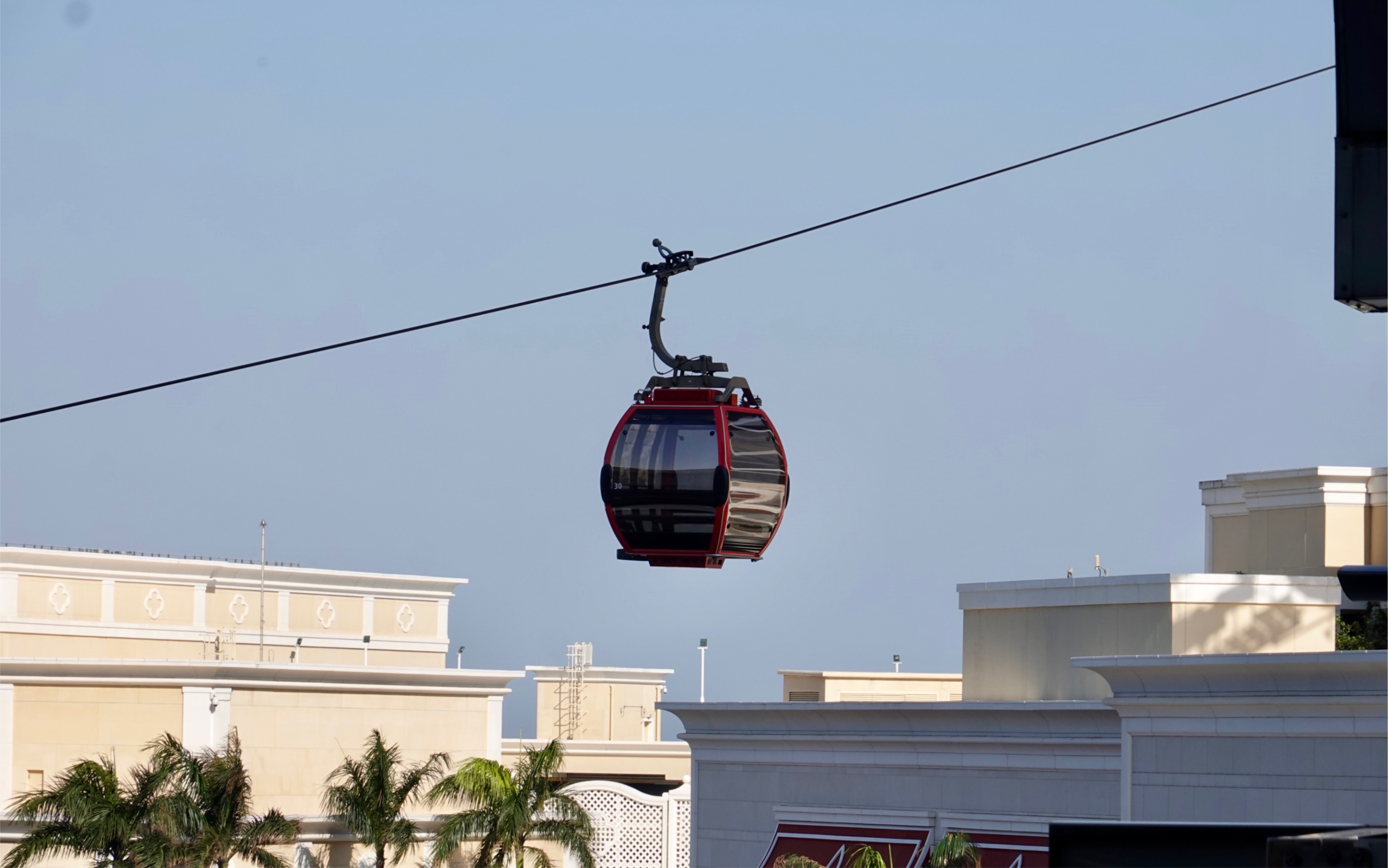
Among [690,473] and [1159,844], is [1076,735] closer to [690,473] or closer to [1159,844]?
[690,473]

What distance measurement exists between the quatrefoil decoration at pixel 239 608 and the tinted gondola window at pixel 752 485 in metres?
37.0

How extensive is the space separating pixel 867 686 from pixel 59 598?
19.0m

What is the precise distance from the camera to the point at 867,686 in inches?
1687

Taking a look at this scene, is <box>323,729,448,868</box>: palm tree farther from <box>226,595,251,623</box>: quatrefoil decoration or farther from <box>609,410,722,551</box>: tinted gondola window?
<box>609,410,722,551</box>: tinted gondola window

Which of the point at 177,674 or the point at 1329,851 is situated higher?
the point at 1329,851

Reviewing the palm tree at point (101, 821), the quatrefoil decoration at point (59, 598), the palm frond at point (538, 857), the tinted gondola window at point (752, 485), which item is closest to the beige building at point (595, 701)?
the quatrefoil decoration at point (59, 598)

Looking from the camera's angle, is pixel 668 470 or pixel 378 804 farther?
pixel 378 804

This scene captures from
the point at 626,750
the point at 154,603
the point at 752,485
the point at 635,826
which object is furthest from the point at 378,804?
the point at 752,485

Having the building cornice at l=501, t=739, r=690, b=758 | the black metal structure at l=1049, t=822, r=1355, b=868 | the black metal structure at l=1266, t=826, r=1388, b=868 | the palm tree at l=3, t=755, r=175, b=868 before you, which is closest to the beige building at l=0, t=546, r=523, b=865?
the palm tree at l=3, t=755, r=175, b=868

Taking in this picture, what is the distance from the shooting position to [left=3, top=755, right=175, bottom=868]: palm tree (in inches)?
1067

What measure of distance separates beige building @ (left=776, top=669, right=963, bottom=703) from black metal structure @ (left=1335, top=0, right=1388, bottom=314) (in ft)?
121

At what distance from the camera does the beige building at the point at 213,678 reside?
3422cm

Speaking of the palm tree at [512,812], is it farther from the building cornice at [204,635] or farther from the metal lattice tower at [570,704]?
the metal lattice tower at [570,704]

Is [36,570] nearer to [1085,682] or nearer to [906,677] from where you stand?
[906,677]
